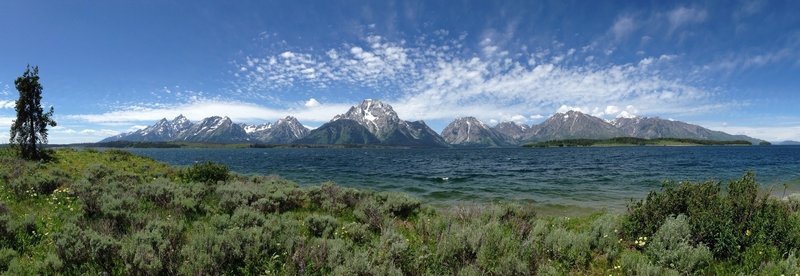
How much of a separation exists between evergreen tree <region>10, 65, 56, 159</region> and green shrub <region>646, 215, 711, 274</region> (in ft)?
167

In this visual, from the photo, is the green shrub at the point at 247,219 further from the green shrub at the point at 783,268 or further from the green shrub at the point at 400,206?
the green shrub at the point at 783,268

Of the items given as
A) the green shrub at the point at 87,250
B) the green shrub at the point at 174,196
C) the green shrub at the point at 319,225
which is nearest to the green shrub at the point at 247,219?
the green shrub at the point at 319,225

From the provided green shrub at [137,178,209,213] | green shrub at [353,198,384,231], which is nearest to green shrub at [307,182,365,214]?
green shrub at [353,198,384,231]

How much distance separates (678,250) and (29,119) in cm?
5387

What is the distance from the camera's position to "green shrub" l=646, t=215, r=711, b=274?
741 cm

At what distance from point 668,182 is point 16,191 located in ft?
75.0

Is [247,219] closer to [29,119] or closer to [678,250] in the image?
[678,250]

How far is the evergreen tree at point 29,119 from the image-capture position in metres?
37.4

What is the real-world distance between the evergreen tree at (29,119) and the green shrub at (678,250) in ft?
167

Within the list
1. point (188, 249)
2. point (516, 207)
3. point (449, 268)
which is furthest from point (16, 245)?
point (516, 207)

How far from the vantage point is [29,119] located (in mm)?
38281

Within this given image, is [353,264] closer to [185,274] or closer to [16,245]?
[185,274]

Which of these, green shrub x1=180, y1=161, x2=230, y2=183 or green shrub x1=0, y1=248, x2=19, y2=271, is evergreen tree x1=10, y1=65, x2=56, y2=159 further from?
green shrub x1=0, y1=248, x2=19, y2=271

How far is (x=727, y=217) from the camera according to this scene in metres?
8.77
